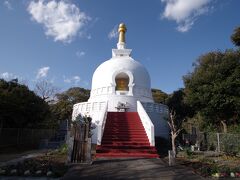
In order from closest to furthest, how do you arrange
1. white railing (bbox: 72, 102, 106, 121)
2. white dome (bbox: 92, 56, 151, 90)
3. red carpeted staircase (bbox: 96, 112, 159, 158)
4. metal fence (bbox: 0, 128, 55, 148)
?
1. red carpeted staircase (bbox: 96, 112, 159, 158)
2. metal fence (bbox: 0, 128, 55, 148)
3. white railing (bbox: 72, 102, 106, 121)
4. white dome (bbox: 92, 56, 151, 90)

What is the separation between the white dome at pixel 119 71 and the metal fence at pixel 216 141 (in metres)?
6.76

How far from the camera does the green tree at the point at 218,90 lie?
49.9 ft

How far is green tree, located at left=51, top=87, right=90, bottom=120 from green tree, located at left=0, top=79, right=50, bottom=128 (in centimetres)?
1212

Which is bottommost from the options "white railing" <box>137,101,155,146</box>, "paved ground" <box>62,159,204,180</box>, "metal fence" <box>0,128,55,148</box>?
"paved ground" <box>62,159,204,180</box>

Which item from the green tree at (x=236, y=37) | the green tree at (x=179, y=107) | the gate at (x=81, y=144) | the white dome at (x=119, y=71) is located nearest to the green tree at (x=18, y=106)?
the white dome at (x=119, y=71)

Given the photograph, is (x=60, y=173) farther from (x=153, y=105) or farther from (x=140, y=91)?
(x=140, y=91)

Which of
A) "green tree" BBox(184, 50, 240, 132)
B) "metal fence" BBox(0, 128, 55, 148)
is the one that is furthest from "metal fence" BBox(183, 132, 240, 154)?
"metal fence" BBox(0, 128, 55, 148)

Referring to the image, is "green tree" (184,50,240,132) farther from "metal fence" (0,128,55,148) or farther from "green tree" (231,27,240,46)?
"metal fence" (0,128,55,148)

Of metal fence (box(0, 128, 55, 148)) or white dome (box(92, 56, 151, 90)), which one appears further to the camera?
white dome (box(92, 56, 151, 90))

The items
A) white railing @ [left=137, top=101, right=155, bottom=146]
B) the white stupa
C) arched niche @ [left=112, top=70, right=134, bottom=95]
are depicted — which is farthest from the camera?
arched niche @ [left=112, top=70, right=134, bottom=95]

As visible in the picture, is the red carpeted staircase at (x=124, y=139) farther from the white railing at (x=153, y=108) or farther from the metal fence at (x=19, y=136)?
the metal fence at (x=19, y=136)

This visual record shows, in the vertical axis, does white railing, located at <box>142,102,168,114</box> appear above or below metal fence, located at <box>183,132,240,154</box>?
above

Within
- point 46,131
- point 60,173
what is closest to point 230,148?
point 60,173

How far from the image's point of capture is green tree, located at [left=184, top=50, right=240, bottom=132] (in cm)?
1520
